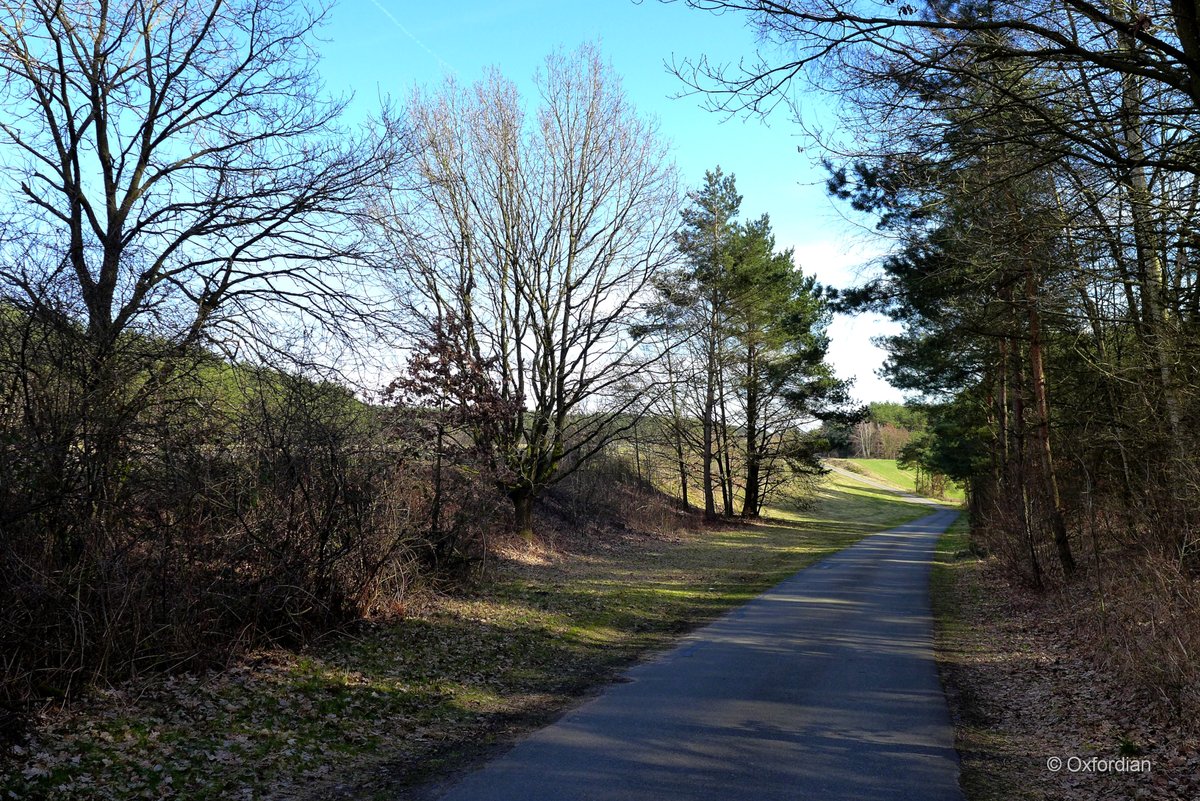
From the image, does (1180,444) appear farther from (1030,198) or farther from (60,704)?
(60,704)

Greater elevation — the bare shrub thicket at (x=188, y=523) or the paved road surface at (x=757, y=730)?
the bare shrub thicket at (x=188, y=523)

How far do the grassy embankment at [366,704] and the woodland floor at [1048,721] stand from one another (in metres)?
3.72

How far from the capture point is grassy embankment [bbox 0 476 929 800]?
5.54 meters

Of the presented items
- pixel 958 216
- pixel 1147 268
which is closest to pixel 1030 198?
pixel 958 216

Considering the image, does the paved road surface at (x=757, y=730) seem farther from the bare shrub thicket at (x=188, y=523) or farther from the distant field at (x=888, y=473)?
the distant field at (x=888, y=473)

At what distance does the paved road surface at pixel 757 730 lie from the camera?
5641mm

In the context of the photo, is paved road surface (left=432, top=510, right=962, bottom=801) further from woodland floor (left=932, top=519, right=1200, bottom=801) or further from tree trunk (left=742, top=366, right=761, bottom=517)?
tree trunk (left=742, top=366, right=761, bottom=517)

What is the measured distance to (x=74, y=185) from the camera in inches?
402

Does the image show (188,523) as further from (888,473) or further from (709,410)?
(888,473)

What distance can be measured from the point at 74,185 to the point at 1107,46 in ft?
38.9

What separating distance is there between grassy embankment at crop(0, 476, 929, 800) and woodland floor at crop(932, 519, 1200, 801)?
372cm

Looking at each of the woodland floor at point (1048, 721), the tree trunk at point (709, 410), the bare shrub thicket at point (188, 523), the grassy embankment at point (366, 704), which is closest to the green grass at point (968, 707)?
the woodland floor at point (1048, 721)

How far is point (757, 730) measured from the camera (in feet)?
22.8

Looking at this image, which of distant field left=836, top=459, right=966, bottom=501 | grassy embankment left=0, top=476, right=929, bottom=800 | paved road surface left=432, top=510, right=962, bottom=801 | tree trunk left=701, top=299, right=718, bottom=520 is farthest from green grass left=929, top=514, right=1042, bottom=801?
distant field left=836, top=459, right=966, bottom=501
